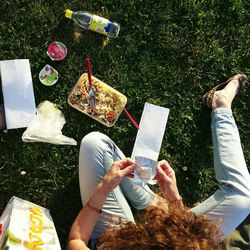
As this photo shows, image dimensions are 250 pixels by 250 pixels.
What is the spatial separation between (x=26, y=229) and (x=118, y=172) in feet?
2.50

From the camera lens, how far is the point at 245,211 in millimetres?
3104

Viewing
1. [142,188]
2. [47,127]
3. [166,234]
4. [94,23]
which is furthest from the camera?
[94,23]

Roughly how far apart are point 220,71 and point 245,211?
1.40 meters

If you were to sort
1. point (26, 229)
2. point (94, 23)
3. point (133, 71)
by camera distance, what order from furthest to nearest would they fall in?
point (133, 71) → point (94, 23) → point (26, 229)

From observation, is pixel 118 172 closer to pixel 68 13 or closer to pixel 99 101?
pixel 99 101

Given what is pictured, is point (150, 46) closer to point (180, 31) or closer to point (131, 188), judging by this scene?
point (180, 31)

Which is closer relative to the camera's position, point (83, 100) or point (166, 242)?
point (166, 242)

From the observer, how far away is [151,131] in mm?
3637

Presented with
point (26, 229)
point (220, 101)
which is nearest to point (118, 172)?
point (26, 229)

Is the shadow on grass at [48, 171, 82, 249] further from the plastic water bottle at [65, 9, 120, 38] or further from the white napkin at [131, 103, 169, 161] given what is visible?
the plastic water bottle at [65, 9, 120, 38]

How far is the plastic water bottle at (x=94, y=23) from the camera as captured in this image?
3.57 m

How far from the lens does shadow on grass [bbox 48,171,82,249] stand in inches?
136

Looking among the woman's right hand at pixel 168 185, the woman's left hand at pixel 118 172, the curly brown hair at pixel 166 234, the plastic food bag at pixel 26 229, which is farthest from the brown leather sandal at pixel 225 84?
the plastic food bag at pixel 26 229

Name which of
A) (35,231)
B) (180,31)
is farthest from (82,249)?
(180,31)
